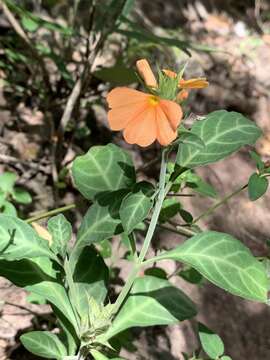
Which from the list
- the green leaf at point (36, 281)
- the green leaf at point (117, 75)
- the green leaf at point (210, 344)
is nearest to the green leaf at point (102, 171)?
the green leaf at point (36, 281)

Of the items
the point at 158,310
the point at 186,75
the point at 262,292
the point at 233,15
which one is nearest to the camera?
the point at 262,292

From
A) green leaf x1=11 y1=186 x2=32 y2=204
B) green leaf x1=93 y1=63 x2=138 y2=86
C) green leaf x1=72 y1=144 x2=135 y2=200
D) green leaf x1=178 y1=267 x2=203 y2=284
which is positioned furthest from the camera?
green leaf x1=93 y1=63 x2=138 y2=86

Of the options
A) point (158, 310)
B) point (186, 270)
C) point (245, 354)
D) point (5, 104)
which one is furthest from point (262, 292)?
point (5, 104)

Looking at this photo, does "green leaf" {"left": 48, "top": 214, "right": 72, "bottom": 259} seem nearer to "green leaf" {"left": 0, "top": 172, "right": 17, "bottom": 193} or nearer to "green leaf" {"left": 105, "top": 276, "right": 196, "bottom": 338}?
"green leaf" {"left": 105, "top": 276, "right": 196, "bottom": 338}

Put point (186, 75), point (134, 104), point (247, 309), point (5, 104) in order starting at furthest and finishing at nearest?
point (186, 75) → point (5, 104) → point (247, 309) → point (134, 104)

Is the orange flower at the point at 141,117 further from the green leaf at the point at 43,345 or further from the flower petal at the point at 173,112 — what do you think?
the green leaf at the point at 43,345

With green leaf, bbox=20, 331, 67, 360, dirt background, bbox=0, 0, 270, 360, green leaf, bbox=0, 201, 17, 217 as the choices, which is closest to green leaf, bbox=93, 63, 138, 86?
dirt background, bbox=0, 0, 270, 360

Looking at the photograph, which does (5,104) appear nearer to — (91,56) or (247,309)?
(91,56)
